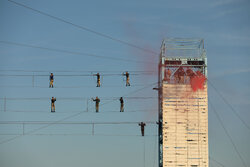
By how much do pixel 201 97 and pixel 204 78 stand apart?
3.15 m

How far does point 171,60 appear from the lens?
62.4 m

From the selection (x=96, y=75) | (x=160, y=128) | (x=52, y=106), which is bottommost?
(x=160, y=128)

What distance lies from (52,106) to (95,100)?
551cm

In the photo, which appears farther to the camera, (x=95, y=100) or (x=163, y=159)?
(x=163, y=159)

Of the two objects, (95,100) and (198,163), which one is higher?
(95,100)

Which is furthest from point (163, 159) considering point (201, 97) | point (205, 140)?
point (201, 97)

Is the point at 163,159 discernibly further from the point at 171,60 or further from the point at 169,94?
the point at 171,60

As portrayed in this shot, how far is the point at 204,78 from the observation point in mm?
62188

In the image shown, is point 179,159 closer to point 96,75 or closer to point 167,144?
point 167,144

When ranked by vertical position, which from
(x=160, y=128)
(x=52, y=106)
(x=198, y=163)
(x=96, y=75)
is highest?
(x=96, y=75)

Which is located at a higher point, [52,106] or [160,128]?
[52,106]

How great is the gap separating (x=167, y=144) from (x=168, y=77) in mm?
10453

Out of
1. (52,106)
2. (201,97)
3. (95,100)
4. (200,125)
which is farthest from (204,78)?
(52,106)

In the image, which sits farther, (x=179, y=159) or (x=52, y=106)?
(x=179, y=159)
